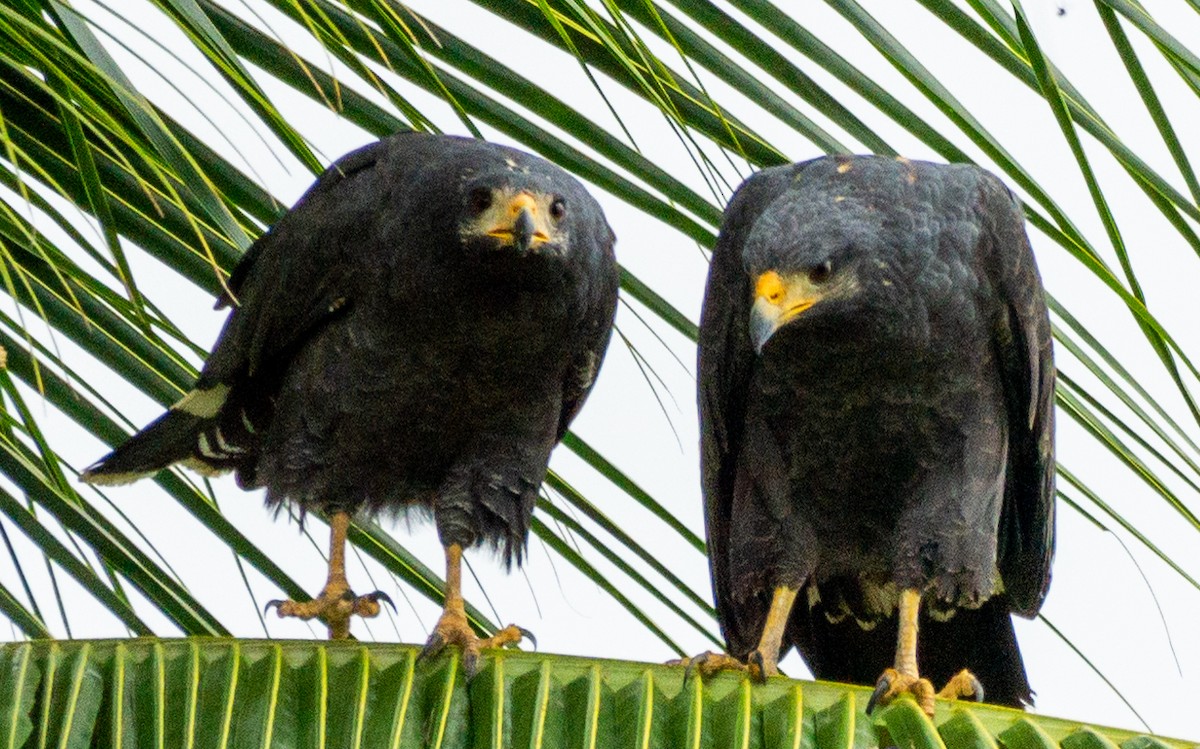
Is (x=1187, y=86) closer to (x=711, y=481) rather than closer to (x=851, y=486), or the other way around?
(x=851, y=486)

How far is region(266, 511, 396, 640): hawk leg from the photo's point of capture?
3.85m

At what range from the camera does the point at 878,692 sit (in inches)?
113

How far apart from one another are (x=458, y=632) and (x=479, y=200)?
1114 millimetres

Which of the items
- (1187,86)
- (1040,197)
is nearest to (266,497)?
(1040,197)

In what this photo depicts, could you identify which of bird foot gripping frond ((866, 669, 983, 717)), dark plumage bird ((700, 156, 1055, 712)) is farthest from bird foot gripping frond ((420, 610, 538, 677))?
bird foot gripping frond ((866, 669, 983, 717))

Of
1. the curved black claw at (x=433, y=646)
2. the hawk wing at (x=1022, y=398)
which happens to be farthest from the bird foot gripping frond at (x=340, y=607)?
the hawk wing at (x=1022, y=398)

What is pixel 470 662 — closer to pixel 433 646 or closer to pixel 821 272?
pixel 433 646

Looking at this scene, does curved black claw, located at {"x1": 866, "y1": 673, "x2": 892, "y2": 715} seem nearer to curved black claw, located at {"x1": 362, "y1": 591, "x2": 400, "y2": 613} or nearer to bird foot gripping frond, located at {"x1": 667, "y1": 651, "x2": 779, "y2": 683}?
bird foot gripping frond, located at {"x1": 667, "y1": 651, "x2": 779, "y2": 683}

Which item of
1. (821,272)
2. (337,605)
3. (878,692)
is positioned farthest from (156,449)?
(878,692)

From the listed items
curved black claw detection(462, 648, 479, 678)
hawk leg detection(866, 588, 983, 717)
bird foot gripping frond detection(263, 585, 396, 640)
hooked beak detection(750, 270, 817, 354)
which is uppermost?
hooked beak detection(750, 270, 817, 354)

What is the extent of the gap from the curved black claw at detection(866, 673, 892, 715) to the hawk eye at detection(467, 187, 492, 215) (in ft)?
4.82

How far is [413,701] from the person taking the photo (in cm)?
256

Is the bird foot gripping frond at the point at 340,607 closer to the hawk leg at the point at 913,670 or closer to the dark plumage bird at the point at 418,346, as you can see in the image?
the dark plumage bird at the point at 418,346

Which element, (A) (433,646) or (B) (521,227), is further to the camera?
(B) (521,227)
